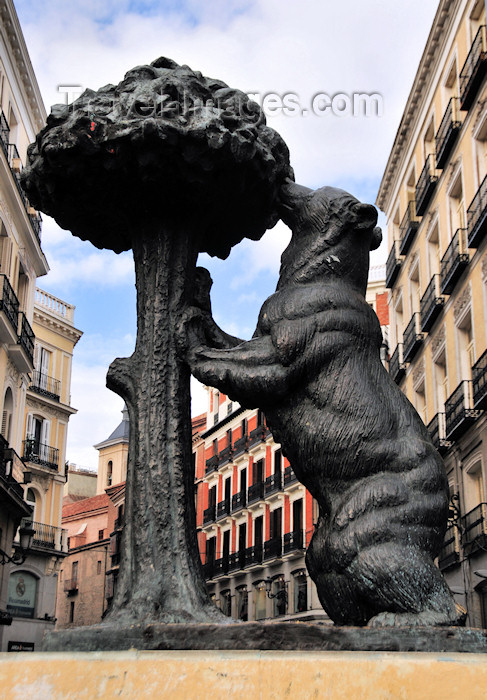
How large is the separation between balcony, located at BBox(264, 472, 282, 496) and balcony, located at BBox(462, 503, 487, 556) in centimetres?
1930

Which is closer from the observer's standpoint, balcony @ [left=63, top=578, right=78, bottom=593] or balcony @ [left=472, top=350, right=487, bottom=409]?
balcony @ [left=472, top=350, right=487, bottom=409]

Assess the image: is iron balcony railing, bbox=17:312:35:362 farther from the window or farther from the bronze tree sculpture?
the bronze tree sculpture

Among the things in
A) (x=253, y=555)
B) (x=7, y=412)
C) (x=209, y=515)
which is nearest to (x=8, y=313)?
(x=7, y=412)

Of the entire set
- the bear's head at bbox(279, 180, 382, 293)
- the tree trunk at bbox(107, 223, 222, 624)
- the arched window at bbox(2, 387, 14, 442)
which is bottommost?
the tree trunk at bbox(107, 223, 222, 624)

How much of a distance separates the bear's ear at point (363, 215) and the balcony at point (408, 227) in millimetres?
25581

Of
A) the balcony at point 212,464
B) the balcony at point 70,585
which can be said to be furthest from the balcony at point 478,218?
the balcony at point 70,585

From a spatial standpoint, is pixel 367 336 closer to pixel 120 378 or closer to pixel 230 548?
pixel 120 378

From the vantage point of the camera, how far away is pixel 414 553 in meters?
3.24

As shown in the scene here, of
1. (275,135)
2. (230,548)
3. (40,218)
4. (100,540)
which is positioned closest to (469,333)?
(40,218)

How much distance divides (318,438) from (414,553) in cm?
56

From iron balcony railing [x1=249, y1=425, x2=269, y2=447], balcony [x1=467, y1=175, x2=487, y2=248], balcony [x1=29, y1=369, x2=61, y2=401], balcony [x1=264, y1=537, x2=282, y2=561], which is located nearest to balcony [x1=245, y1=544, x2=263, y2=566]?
balcony [x1=264, y1=537, x2=282, y2=561]

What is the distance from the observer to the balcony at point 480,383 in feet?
64.0

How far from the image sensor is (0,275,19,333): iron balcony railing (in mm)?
23375

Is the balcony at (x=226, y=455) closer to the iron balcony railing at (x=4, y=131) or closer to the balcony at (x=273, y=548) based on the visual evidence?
the balcony at (x=273, y=548)
